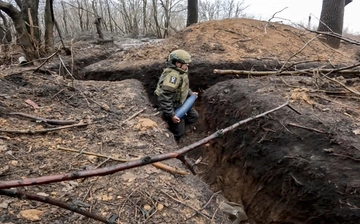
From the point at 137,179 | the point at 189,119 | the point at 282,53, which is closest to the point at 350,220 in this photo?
the point at 137,179

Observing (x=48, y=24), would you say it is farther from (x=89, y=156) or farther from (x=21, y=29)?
(x=89, y=156)

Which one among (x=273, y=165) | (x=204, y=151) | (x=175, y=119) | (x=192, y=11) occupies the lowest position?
(x=204, y=151)

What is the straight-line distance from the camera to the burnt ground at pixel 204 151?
2371 mm

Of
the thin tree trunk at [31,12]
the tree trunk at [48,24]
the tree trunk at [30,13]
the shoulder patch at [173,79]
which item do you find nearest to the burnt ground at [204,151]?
the shoulder patch at [173,79]

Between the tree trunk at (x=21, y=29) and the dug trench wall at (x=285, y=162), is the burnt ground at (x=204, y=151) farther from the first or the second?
the tree trunk at (x=21, y=29)

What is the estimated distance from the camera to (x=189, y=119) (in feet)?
18.8

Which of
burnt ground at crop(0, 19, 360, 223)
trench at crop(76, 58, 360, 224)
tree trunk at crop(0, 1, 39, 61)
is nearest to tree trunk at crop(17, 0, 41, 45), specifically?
tree trunk at crop(0, 1, 39, 61)

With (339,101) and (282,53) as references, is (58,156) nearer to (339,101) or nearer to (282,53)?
(339,101)

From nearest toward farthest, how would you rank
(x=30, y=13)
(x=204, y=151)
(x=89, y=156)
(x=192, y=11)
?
(x=89, y=156) < (x=204, y=151) < (x=30, y=13) < (x=192, y=11)

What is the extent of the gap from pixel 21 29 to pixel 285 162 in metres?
6.50

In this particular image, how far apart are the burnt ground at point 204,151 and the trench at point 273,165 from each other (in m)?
0.01

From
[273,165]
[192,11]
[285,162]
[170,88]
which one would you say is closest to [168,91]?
[170,88]

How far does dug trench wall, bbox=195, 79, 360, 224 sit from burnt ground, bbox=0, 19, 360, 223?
0.01 metres

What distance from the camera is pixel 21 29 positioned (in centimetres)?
694
